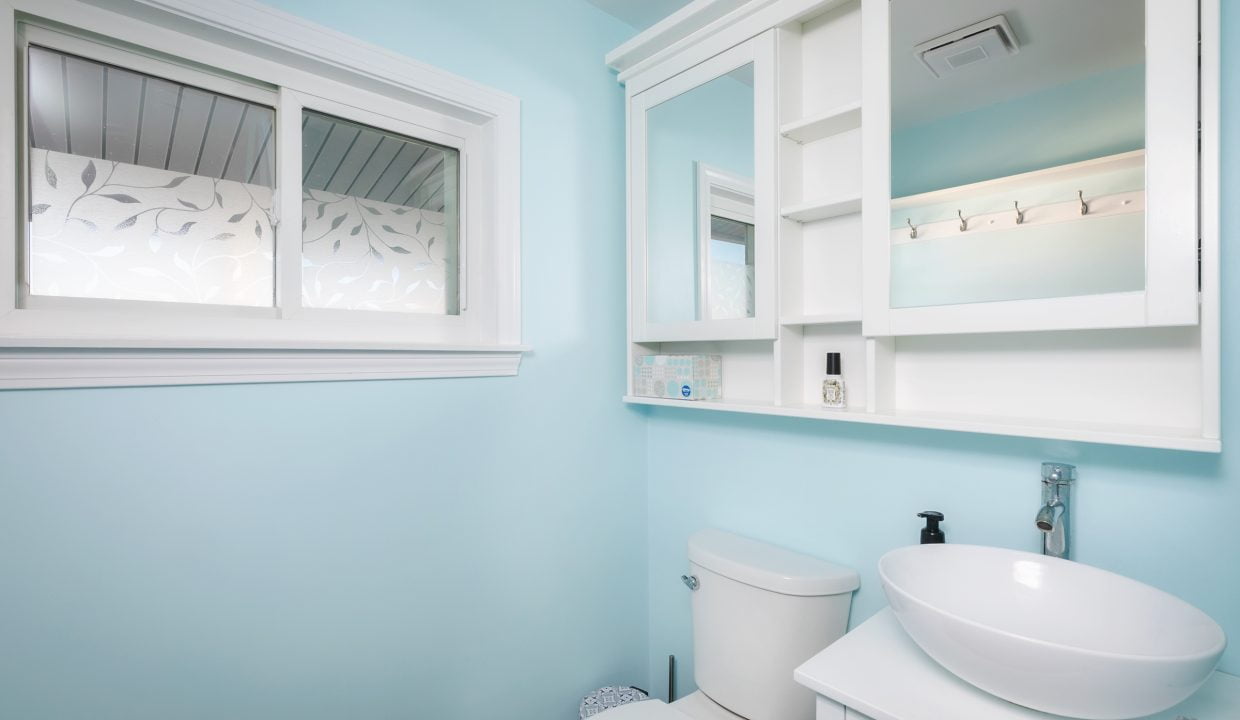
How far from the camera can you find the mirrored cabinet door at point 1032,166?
2.92ft

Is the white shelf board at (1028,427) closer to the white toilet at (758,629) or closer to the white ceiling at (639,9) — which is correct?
the white toilet at (758,629)

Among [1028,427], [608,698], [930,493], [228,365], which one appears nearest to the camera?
[1028,427]

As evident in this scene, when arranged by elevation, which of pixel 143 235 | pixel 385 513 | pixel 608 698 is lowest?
pixel 608 698

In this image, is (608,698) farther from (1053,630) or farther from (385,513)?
(1053,630)

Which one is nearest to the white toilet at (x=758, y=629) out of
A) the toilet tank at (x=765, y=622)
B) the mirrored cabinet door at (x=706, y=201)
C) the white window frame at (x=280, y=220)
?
the toilet tank at (x=765, y=622)

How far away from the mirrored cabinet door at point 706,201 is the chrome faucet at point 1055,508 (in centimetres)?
62

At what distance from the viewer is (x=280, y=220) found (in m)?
1.26

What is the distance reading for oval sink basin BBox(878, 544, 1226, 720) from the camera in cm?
69

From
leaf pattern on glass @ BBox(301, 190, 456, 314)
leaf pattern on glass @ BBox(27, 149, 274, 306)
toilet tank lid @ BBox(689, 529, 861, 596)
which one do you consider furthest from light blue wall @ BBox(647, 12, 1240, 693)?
leaf pattern on glass @ BBox(27, 149, 274, 306)

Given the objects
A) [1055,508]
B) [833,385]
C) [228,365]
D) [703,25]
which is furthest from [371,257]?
[1055,508]

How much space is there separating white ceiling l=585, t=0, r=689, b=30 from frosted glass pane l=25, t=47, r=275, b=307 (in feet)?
3.32

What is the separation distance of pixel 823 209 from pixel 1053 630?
36.3 inches

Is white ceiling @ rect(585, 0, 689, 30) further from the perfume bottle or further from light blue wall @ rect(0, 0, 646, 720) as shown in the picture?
the perfume bottle

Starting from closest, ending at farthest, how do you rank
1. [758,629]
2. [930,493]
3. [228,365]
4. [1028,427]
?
[1028,427], [228,365], [930,493], [758,629]
